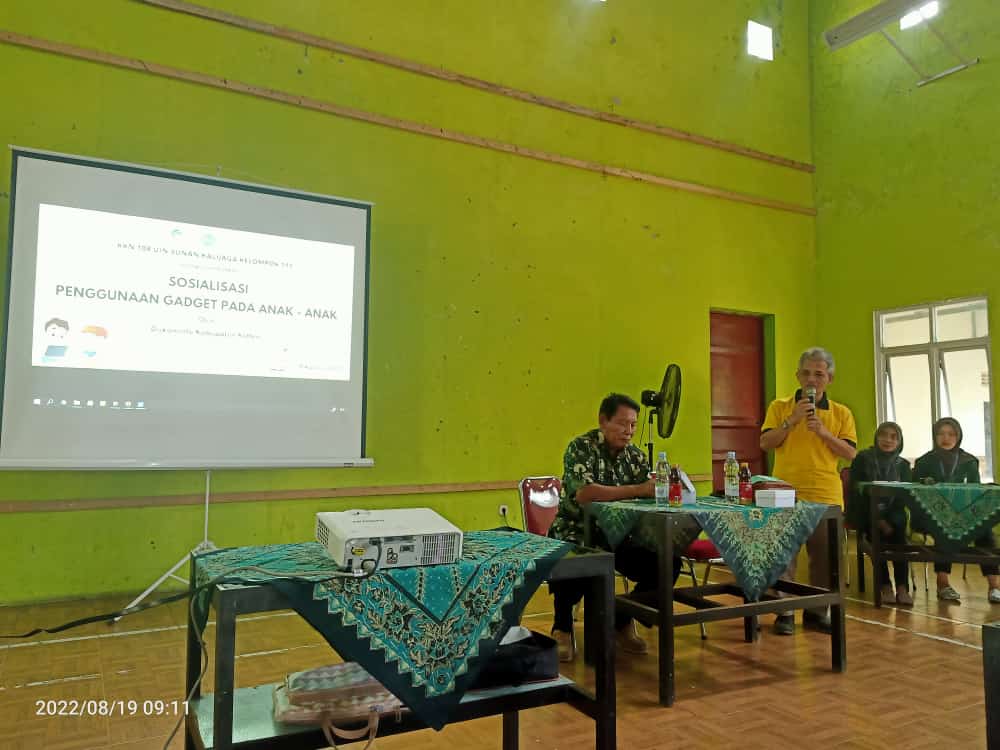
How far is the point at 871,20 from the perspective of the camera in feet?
17.4

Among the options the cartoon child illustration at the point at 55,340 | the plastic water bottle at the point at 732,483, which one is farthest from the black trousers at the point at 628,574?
the cartoon child illustration at the point at 55,340

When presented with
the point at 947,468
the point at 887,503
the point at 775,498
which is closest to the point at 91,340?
the point at 775,498

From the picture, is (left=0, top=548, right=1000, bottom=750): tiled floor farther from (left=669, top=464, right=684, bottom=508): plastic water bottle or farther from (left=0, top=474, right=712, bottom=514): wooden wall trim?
(left=669, top=464, right=684, bottom=508): plastic water bottle

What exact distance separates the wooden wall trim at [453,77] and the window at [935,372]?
190 centimetres

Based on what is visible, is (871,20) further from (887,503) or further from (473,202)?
(887,503)

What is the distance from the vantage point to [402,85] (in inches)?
199

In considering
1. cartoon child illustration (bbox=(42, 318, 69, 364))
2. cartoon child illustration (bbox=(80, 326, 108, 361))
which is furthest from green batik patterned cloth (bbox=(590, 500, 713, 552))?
cartoon child illustration (bbox=(42, 318, 69, 364))

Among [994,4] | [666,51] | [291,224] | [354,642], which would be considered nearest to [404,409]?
[291,224]

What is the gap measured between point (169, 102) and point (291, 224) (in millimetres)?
1042

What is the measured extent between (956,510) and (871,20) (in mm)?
3662

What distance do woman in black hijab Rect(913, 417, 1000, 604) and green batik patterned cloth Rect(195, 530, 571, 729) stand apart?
3547 millimetres

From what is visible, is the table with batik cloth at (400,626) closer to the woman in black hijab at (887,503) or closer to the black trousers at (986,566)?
the woman in black hijab at (887,503)

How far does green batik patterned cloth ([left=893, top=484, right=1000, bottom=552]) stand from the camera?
153 inches

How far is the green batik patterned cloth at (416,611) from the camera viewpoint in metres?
1.46
